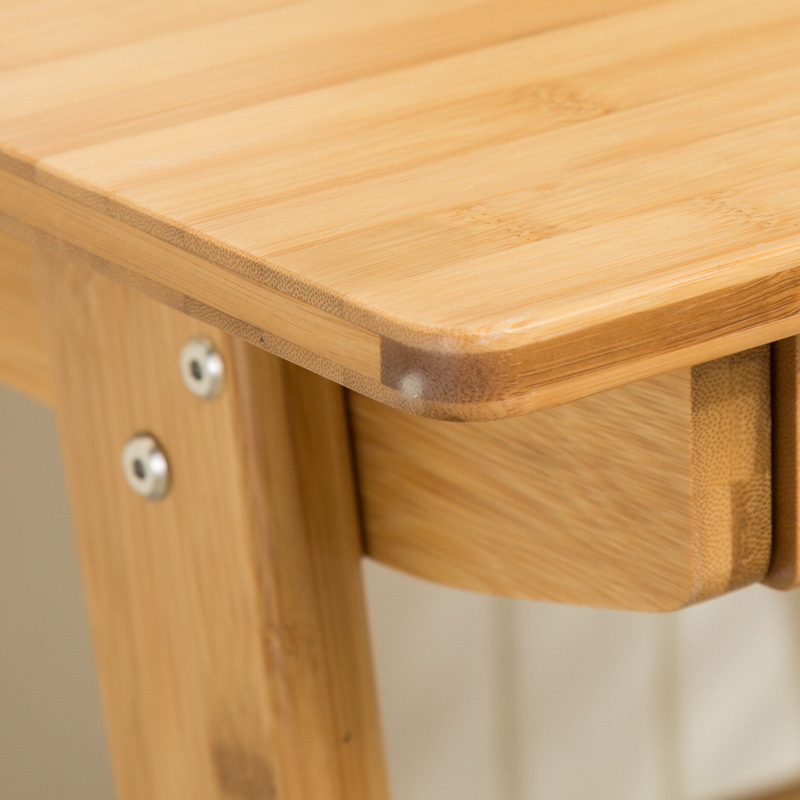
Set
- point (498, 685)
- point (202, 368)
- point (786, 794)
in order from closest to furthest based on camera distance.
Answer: point (202, 368) → point (786, 794) → point (498, 685)

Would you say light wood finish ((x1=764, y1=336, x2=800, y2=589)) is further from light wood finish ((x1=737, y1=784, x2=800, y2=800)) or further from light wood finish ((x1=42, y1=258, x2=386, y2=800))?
light wood finish ((x1=737, y1=784, x2=800, y2=800))

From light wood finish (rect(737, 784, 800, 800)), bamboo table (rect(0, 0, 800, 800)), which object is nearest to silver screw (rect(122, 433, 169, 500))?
bamboo table (rect(0, 0, 800, 800))

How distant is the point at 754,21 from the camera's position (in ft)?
1.24

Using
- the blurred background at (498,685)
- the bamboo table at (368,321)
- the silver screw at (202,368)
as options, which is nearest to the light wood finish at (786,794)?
the blurred background at (498,685)

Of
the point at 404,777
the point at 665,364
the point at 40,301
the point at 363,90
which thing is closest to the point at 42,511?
the point at 404,777

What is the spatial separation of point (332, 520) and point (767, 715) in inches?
31.9

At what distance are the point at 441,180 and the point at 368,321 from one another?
0.06m

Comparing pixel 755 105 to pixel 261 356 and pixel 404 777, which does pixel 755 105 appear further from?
pixel 404 777

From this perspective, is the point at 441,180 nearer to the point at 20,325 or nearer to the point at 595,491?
the point at 595,491

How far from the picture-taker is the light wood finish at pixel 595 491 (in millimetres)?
281

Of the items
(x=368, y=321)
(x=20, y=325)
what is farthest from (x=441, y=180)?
(x=20, y=325)

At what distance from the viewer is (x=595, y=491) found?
312 mm

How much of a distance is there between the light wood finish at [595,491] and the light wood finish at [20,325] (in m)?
0.11

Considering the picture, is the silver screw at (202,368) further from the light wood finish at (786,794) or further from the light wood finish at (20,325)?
the light wood finish at (786,794)
